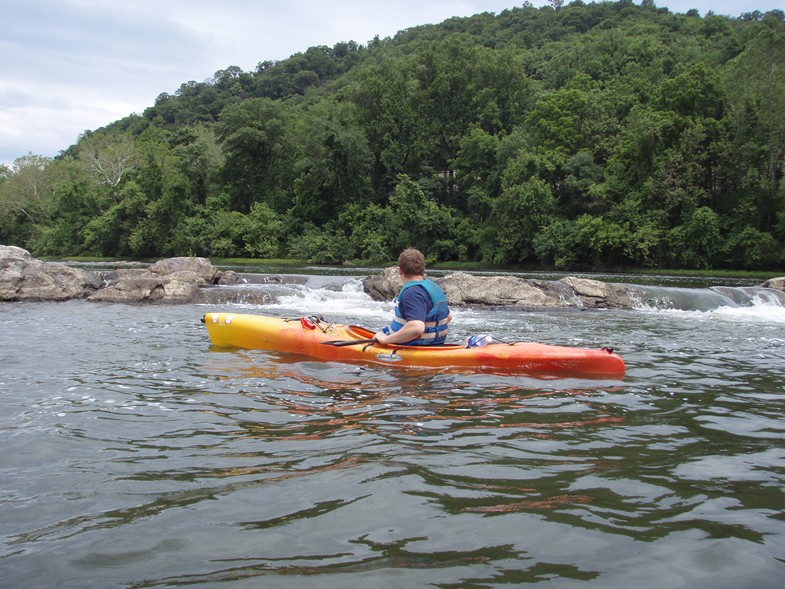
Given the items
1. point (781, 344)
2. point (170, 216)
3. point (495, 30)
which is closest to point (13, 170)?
point (170, 216)

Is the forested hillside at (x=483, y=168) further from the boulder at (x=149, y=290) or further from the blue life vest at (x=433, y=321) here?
the blue life vest at (x=433, y=321)

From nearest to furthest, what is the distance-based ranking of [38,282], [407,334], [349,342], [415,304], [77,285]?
1. [415,304]
2. [407,334]
3. [349,342]
4. [38,282]
5. [77,285]

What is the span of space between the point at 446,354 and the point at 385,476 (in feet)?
10.2

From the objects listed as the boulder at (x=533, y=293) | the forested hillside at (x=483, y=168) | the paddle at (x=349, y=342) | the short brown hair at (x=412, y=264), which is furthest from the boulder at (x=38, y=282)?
the forested hillside at (x=483, y=168)

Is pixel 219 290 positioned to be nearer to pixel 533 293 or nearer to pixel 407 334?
pixel 533 293

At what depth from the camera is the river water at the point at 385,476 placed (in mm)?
2350

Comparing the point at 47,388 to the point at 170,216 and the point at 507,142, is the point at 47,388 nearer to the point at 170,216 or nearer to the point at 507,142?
the point at 507,142

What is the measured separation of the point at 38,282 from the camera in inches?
610

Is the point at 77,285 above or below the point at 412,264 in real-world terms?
below

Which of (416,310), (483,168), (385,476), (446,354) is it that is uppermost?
(483,168)

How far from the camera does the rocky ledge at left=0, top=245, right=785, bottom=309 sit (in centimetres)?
1432

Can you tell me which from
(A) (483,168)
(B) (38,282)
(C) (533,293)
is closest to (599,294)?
(C) (533,293)

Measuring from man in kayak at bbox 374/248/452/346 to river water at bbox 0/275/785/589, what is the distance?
0.45 meters

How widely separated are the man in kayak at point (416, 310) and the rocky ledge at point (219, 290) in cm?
800
